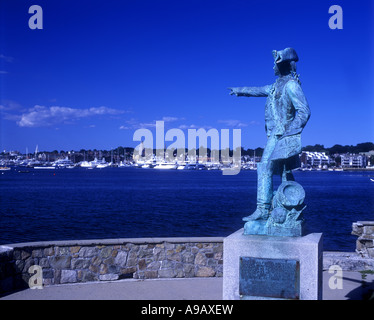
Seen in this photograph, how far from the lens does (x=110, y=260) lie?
27.1 ft

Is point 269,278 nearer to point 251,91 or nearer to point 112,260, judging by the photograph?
point 251,91

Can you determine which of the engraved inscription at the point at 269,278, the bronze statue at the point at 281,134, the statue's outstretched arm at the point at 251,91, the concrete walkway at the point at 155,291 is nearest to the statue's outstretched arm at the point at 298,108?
the bronze statue at the point at 281,134

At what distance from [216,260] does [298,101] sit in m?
4.05

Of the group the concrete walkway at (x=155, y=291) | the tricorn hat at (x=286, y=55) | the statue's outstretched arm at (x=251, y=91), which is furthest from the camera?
the concrete walkway at (x=155, y=291)

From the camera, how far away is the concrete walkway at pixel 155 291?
726 cm

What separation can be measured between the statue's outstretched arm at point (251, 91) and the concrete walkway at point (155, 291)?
324cm

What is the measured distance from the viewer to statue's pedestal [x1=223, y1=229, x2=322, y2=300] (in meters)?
5.35

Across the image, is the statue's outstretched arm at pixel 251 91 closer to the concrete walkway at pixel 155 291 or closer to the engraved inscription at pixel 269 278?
the engraved inscription at pixel 269 278

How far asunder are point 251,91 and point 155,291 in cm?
368

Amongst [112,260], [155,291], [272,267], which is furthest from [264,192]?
[112,260]

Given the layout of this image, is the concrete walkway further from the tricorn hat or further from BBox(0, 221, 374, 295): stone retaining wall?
the tricorn hat
